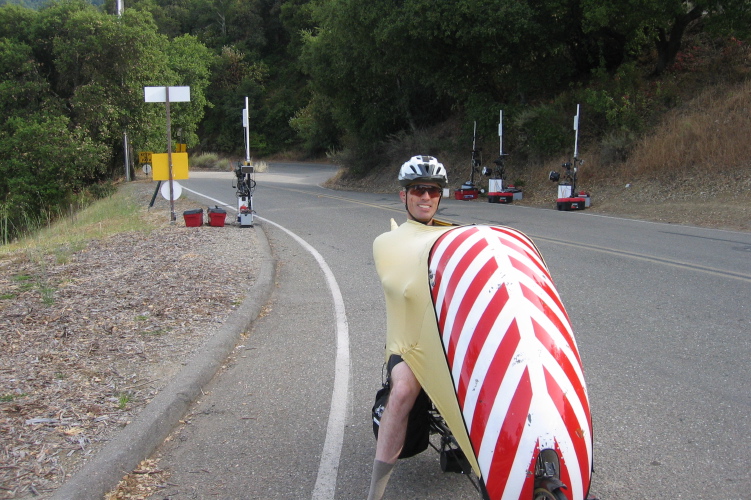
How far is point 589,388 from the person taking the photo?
205 inches

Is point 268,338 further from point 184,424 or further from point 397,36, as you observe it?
point 397,36

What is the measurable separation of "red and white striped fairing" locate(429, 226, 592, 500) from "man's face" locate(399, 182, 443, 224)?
67 centimetres

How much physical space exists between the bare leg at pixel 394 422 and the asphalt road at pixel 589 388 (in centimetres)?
47

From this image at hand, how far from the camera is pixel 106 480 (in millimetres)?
3791

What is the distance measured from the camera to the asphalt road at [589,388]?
3912mm

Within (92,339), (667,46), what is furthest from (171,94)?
(667,46)

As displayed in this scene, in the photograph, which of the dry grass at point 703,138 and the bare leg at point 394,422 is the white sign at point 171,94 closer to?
the bare leg at point 394,422

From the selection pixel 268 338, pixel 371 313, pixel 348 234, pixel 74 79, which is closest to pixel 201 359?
pixel 268 338

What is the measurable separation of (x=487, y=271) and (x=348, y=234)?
11421 millimetres

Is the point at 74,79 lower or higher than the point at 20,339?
higher

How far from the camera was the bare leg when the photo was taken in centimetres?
331

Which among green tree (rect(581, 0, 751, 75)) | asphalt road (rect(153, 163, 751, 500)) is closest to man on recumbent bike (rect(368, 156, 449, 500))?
asphalt road (rect(153, 163, 751, 500))

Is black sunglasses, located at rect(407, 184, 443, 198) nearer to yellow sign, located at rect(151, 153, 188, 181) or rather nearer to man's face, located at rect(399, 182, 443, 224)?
man's face, located at rect(399, 182, 443, 224)

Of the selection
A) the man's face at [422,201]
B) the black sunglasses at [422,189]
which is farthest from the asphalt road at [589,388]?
the black sunglasses at [422,189]
